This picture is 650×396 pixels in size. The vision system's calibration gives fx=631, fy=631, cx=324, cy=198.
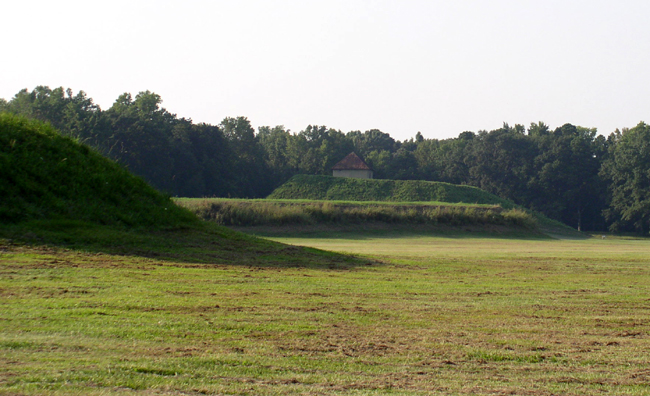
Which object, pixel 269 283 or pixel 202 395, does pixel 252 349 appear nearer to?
pixel 202 395

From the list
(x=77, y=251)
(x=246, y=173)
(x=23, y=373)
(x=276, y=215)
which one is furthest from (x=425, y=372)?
(x=246, y=173)

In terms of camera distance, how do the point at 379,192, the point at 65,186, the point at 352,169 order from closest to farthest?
the point at 65,186 < the point at 379,192 < the point at 352,169

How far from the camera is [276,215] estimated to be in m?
50.5

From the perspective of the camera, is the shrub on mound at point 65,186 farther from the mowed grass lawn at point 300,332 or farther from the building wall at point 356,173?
the building wall at point 356,173

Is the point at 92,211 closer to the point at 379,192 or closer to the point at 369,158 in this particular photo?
the point at 379,192

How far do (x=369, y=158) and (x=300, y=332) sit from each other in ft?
357

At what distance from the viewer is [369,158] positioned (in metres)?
117

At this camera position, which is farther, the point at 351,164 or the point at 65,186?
the point at 351,164

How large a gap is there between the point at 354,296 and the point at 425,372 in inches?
223

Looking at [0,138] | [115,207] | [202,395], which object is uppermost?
[0,138]

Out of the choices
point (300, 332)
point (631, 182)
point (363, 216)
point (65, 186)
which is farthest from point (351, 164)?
point (300, 332)

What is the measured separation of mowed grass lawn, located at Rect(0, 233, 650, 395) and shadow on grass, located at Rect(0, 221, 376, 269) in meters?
1.37

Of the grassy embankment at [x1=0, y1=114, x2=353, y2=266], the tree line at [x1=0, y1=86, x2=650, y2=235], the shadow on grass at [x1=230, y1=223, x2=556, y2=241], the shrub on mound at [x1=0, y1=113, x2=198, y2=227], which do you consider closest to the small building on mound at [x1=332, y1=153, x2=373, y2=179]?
the tree line at [x1=0, y1=86, x2=650, y2=235]

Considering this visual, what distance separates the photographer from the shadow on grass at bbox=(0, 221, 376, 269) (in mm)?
17391
